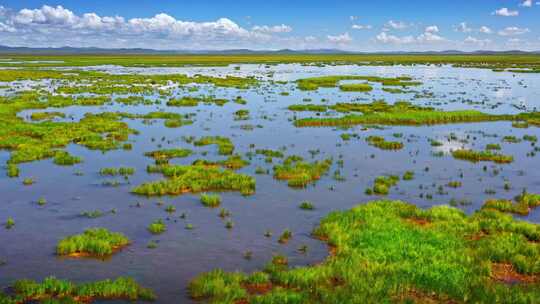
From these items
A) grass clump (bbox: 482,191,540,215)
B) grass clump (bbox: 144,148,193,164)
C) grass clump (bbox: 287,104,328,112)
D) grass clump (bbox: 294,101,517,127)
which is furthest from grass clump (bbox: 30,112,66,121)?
grass clump (bbox: 482,191,540,215)

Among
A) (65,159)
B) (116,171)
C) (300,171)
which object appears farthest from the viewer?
(65,159)

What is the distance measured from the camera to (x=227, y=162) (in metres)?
28.4

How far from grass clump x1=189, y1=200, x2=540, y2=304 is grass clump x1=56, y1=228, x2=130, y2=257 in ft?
13.5

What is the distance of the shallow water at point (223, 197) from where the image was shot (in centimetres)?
1486

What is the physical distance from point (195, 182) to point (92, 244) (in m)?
8.56

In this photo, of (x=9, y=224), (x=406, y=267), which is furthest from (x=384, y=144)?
(x=9, y=224)

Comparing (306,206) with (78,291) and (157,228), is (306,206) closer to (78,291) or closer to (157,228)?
(157,228)

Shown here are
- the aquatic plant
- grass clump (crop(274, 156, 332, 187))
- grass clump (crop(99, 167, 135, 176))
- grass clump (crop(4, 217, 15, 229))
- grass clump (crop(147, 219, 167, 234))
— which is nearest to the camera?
the aquatic plant

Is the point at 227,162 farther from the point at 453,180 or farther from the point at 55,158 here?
the point at 453,180

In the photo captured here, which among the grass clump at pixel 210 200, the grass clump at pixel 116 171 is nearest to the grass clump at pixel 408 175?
the grass clump at pixel 210 200

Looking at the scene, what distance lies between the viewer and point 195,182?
23734mm

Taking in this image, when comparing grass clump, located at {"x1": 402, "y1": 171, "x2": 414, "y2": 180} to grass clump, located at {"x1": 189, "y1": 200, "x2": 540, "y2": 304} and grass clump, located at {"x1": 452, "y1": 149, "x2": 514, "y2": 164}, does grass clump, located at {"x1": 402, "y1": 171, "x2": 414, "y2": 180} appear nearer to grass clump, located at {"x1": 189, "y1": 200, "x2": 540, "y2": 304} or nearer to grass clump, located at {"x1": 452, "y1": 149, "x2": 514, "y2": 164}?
grass clump, located at {"x1": 452, "y1": 149, "x2": 514, "y2": 164}

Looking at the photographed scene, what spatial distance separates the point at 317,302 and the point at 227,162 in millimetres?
17204

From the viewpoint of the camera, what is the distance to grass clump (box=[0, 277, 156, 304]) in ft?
40.5
